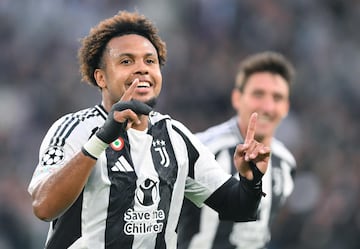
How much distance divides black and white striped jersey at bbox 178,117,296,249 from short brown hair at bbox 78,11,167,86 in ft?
5.09

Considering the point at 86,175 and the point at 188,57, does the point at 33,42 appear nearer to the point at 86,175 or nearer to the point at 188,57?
the point at 188,57

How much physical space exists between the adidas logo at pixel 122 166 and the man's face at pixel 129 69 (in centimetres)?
29

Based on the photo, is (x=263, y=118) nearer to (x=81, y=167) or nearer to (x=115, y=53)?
(x=115, y=53)

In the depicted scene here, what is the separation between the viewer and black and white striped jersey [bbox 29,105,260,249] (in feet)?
14.4

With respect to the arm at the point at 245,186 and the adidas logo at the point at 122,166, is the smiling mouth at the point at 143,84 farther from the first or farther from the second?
the arm at the point at 245,186

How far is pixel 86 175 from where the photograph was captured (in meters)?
4.13

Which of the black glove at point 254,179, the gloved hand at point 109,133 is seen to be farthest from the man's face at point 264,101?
the gloved hand at point 109,133

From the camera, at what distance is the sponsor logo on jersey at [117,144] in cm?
450

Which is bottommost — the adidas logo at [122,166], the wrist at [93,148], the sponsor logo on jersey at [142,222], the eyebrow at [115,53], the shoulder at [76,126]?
the sponsor logo on jersey at [142,222]

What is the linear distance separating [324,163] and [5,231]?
423 centimetres

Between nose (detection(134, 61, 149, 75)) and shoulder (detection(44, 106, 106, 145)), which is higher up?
nose (detection(134, 61, 149, 75))

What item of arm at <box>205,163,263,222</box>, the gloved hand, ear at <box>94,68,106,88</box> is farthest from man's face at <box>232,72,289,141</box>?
the gloved hand

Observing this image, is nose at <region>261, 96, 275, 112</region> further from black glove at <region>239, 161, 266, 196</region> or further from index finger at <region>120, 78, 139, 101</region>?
index finger at <region>120, 78, 139, 101</region>

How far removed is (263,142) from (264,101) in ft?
1.10
